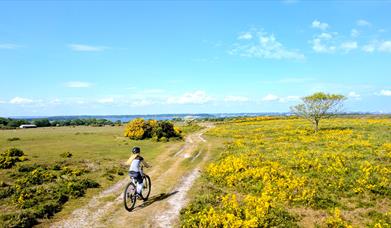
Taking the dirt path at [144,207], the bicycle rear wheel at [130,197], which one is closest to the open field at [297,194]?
the dirt path at [144,207]

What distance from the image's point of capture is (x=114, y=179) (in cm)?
2280

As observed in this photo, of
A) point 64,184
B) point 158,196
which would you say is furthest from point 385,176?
point 64,184

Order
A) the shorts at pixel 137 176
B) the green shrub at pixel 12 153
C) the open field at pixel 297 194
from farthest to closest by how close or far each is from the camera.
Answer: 1. the green shrub at pixel 12 153
2. the shorts at pixel 137 176
3. the open field at pixel 297 194

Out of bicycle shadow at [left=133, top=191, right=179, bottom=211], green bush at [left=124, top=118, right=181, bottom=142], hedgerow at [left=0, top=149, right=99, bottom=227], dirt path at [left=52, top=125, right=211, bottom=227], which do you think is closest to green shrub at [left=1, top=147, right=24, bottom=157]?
hedgerow at [left=0, top=149, right=99, bottom=227]

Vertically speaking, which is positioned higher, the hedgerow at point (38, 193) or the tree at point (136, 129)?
the tree at point (136, 129)

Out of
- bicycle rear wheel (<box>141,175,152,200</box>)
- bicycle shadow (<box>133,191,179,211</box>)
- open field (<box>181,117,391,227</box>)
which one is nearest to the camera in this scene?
open field (<box>181,117,391,227</box>)

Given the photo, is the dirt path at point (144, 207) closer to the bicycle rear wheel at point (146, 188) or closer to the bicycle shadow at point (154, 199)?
the bicycle shadow at point (154, 199)

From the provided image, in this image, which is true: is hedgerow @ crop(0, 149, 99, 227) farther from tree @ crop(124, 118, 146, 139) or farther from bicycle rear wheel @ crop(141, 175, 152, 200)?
tree @ crop(124, 118, 146, 139)

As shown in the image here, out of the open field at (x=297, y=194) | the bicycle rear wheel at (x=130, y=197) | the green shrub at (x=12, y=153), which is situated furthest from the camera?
the green shrub at (x=12, y=153)

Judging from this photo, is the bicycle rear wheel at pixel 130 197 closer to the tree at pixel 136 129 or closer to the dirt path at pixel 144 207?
the dirt path at pixel 144 207

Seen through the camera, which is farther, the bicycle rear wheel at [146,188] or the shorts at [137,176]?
the bicycle rear wheel at [146,188]

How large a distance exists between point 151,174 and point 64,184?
706cm

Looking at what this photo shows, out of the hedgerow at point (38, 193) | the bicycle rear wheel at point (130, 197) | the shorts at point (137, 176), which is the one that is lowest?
the hedgerow at point (38, 193)

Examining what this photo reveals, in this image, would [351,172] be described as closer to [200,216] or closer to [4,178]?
[200,216]
